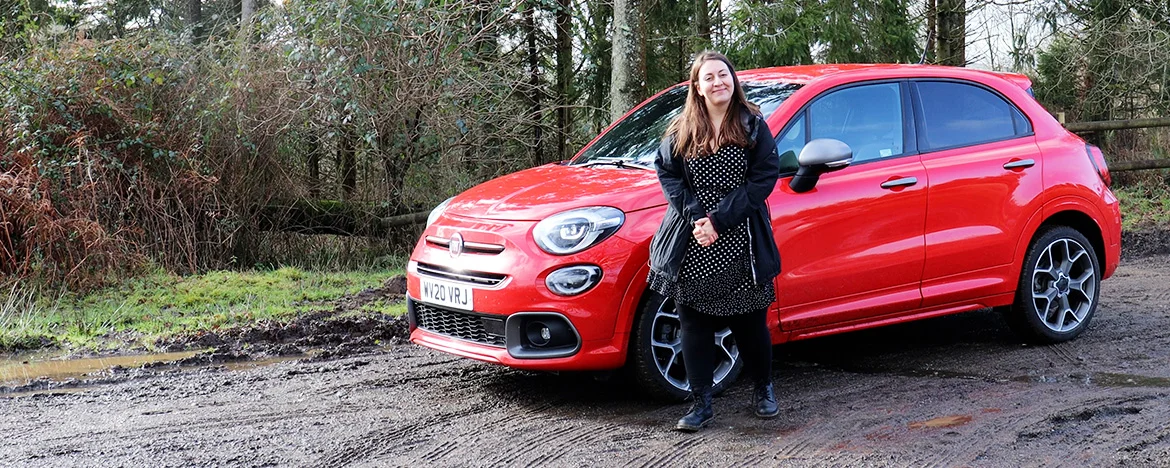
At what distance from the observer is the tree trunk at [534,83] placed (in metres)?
12.7

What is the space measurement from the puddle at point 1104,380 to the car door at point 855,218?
754 millimetres

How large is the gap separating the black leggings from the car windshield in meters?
1.10

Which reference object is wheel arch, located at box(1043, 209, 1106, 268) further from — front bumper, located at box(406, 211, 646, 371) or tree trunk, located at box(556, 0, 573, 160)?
tree trunk, located at box(556, 0, 573, 160)

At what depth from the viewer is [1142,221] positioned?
12766mm

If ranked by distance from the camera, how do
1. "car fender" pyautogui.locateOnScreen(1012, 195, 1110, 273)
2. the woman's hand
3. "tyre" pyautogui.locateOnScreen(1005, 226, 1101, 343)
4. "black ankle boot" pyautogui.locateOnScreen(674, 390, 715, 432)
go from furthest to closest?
"tyre" pyautogui.locateOnScreen(1005, 226, 1101, 343) < "car fender" pyautogui.locateOnScreen(1012, 195, 1110, 273) < "black ankle boot" pyautogui.locateOnScreen(674, 390, 715, 432) < the woman's hand

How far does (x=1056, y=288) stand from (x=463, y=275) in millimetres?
3656

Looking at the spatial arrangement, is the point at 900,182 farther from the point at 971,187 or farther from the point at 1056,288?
the point at 1056,288

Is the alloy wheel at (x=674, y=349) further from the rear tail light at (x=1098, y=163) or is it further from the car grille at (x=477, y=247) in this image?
the rear tail light at (x=1098, y=163)

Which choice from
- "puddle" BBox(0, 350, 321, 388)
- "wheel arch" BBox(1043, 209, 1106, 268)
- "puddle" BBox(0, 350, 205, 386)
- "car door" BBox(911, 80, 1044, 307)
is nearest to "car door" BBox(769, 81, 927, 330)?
"car door" BBox(911, 80, 1044, 307)

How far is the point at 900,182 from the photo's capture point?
19.1 feet

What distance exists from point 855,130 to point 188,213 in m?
6.79

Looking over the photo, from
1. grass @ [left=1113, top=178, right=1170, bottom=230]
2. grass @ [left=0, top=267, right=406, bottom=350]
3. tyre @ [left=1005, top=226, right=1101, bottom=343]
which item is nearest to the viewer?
tyre @ [left=1005, top=226, right=1101, bottom=343]

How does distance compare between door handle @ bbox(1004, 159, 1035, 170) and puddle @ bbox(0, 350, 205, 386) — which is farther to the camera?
puddle @ bbox(0, 350, 205, 386)

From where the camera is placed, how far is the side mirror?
207 inches
